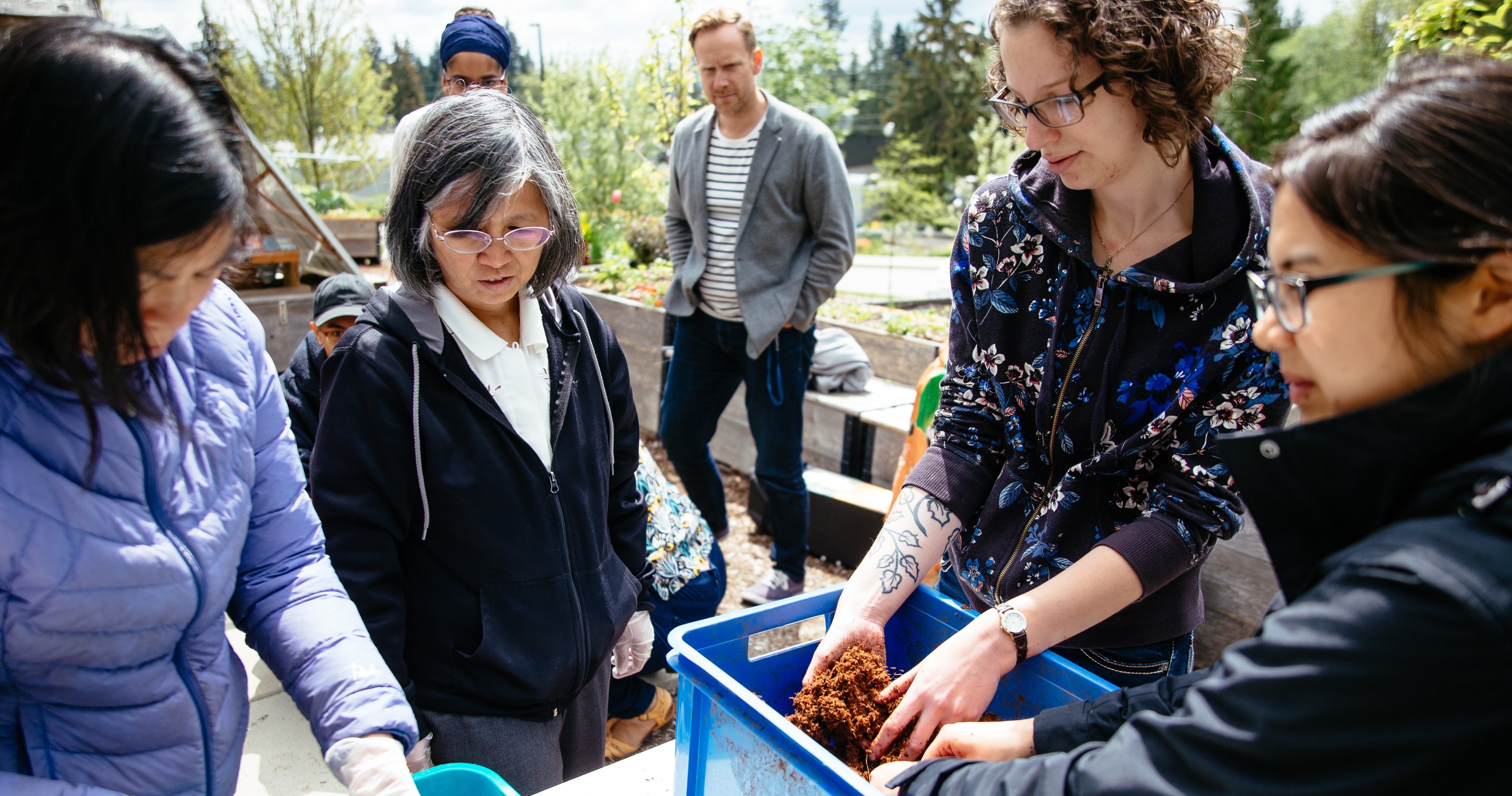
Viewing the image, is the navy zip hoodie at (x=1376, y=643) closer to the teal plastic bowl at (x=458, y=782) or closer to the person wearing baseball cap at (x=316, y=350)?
the teal plastic bowl at (x=458, y=782)

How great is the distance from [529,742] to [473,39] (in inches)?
106

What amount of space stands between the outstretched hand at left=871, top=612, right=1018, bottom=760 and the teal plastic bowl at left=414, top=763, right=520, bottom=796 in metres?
0.57

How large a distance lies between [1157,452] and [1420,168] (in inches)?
30.5

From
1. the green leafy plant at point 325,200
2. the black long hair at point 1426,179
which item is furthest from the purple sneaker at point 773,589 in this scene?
the green leafy plant at point 325,200

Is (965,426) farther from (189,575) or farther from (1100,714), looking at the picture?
(189,575)

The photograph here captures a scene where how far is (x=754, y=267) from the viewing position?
12.1ft

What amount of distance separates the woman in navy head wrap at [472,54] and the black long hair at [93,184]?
2.56m

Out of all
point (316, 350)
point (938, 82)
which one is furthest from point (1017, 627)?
point (938, 82)

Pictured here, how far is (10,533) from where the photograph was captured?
939 mm

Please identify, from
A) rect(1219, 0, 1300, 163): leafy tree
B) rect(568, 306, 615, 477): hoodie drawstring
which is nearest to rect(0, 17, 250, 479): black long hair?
rect(568, 306, 615, 477): hoodie drawstring

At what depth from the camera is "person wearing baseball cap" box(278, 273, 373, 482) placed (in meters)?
2.45

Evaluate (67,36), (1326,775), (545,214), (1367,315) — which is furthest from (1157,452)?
(67,36)

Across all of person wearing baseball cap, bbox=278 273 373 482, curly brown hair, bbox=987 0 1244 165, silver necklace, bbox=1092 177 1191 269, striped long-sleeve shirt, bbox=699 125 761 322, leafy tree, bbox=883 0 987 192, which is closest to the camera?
curly brown hair, bbox=987 0 1244 165

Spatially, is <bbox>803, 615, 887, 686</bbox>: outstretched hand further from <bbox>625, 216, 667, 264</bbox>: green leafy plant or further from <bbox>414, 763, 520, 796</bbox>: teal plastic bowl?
<bbox>625, 216, 667, 264</bbox>: green leafy plant
